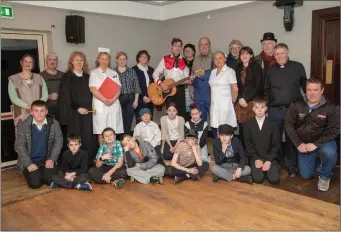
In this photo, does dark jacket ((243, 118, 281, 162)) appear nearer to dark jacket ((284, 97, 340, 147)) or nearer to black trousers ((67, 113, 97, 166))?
dark jacket ((284, 97, 340, 147))

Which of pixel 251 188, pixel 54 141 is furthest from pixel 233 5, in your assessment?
pixel 54 141

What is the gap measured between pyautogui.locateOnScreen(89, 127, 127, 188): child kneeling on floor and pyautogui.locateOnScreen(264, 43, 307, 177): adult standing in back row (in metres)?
1.76

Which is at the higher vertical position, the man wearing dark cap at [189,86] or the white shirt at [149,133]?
the man wearing dark cap at [189,86]

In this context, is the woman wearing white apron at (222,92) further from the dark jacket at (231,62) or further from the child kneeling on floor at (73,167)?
the child kneeling on floor at (73,167)

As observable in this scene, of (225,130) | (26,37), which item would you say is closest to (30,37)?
(26,37)

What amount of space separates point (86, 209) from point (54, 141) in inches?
44.7

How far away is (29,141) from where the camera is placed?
346cm

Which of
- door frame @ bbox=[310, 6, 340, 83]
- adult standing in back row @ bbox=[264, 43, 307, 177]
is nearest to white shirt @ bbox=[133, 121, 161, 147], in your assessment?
adult standing in back row @ bbox=[264, 43, 307, 177]

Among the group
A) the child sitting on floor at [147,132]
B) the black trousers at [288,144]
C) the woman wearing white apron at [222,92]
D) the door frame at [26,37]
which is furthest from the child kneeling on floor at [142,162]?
the door frame at [26,37]

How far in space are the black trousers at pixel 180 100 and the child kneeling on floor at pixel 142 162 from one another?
0.95m

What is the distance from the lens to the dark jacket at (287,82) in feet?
11.4

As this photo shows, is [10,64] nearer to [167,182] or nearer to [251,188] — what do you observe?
[167,182]

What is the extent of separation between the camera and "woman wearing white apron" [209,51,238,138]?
378 cm

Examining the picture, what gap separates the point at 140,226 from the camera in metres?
2.44
